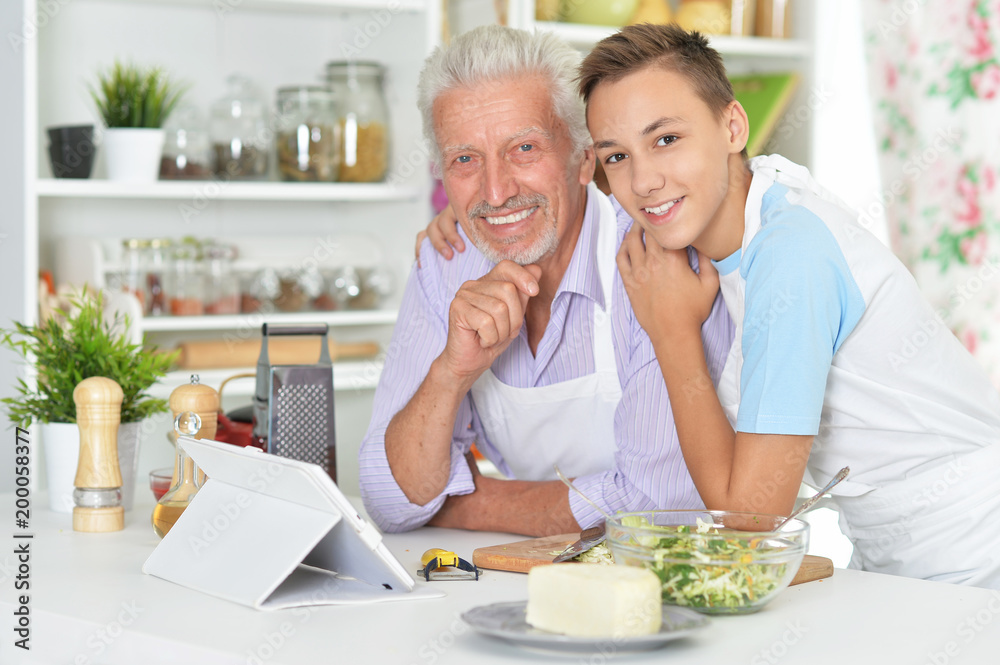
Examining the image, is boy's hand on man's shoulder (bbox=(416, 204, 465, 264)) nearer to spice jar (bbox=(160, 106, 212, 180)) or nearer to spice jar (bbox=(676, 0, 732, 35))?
spice jar (bbox=(160, 106, 212, 180))

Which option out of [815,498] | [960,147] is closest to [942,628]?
[815,498]

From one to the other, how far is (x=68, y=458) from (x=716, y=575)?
37.1 inches

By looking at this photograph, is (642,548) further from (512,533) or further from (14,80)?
(14,80)

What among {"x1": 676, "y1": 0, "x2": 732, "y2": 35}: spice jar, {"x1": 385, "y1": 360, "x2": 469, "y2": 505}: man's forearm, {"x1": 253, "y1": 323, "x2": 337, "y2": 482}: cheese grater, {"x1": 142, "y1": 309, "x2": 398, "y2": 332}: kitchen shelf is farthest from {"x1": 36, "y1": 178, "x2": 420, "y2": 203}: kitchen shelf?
{"x1": 385, "y1": 360, "x2": 469, "y2": 505}: man's forearm

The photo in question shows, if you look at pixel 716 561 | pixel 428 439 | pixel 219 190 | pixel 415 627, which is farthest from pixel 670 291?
pixel 219 190

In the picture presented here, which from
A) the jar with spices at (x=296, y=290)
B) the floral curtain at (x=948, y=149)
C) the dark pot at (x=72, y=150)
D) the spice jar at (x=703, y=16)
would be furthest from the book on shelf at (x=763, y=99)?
the dark pot at (x=72, y=150)

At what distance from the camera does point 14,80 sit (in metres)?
2.30

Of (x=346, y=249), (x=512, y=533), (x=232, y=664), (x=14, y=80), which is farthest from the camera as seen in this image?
(x=346, y=249)

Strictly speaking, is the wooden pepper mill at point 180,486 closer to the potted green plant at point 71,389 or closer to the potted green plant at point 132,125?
the potted green plant at point 71,389

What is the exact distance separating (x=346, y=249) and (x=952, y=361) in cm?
174

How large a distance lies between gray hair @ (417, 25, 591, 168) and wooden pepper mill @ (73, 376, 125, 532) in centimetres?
64

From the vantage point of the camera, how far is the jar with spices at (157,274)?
2484mm

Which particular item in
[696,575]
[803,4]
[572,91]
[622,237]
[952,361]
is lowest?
[696,575]

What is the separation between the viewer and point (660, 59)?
1301mm
